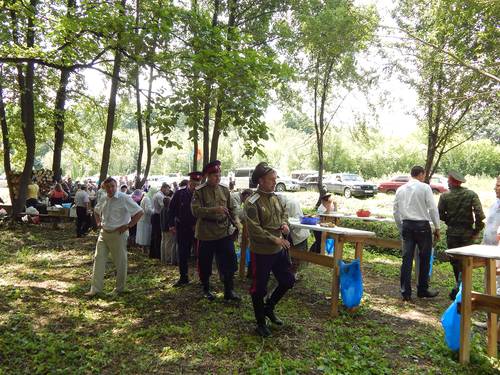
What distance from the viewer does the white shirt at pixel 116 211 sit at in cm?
607

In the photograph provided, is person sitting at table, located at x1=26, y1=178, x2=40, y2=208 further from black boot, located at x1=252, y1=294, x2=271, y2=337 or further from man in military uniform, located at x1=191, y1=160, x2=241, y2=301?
black boot, located at x1=252, y1=294, x2=271, y2=337

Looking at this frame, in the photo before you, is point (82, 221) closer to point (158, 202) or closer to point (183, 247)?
point (158, 202)

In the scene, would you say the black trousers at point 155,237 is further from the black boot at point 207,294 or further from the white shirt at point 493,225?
the white shirt at point 493,225

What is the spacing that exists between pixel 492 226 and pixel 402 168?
38.6 meters

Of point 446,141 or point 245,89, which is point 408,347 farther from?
point 446,141

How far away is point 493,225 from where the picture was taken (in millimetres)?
5000

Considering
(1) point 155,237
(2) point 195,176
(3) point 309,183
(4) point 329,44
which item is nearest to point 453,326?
(2) point 195,176

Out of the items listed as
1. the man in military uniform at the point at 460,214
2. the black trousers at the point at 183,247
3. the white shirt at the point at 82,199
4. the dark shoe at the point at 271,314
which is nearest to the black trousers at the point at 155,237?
the black trousers at the point at 183,247

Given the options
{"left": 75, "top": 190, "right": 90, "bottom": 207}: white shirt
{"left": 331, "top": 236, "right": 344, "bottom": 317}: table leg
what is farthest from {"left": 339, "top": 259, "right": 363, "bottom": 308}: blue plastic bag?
{"left": 75, "top": 190, "right": 90, "bottom": 207}: white shirt

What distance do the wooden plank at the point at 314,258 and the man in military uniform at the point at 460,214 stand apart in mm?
2187

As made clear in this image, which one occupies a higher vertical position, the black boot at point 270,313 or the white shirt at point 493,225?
the white shirt at point 493,225

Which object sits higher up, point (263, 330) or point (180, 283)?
point (263, 330)

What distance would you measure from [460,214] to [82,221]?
9501 mm

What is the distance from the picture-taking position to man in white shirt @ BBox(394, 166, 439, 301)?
5883 mm
